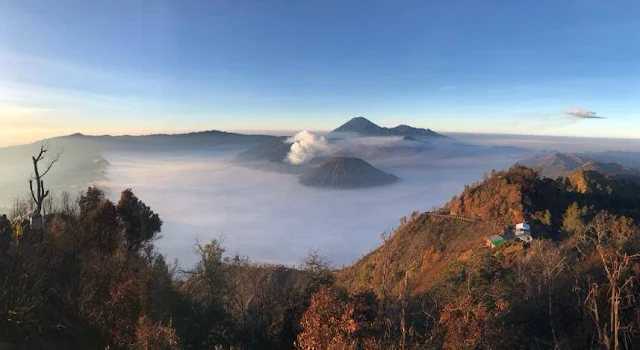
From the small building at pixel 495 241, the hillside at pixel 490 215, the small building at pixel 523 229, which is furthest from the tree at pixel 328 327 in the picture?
the small building at pixel 523 229

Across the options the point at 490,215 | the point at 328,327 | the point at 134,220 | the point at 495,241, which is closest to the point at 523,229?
the point at 495,241

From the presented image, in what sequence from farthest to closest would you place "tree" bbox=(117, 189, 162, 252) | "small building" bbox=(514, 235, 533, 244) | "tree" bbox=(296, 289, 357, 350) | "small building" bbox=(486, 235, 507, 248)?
"small building" bbox=(486, 235, 507, 248) < "small building" bbox=(514, 235, 533, 244) < "tree" bbox=(117, 189, 162, 252) < "tree" bbox=(296, 289, 357, 350)

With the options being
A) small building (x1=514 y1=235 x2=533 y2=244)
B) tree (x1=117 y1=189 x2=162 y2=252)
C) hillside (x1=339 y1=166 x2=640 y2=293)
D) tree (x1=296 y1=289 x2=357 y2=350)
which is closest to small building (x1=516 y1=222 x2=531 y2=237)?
hillside (x1=339 y1=166 x2=640 y2=293)

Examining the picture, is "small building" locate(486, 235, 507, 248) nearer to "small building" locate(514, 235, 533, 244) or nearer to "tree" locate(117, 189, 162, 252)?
"small building" locate(514, 235, 533, 244)

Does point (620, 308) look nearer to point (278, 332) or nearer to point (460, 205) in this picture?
point (278, 332)

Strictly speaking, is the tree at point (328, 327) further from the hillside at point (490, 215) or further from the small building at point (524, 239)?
the small building at point (524, 239)

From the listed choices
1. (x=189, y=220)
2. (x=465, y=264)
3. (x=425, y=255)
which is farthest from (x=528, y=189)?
(x=189, y=220)
